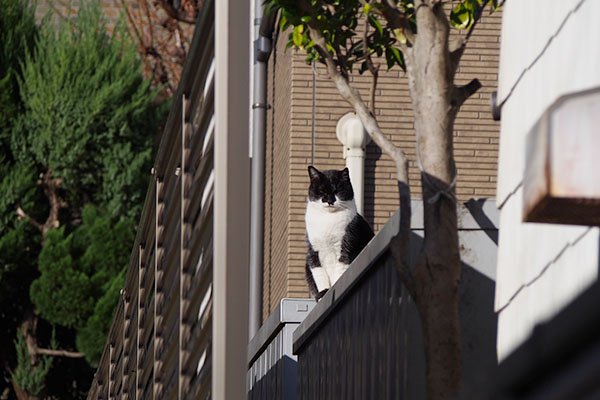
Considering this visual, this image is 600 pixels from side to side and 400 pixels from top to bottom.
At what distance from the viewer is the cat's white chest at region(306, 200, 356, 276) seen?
5797 mm

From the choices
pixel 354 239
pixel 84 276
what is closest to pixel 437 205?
pixel 354 239

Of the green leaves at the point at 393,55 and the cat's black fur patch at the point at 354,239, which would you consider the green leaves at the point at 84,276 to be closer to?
the cat's black fur patch at the point at 354,239

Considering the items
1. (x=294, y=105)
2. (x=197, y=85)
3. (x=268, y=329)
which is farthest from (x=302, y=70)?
(x=197, y=85)

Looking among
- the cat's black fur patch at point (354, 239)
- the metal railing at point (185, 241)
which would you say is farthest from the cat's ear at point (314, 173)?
the metal railing at point (185, 241)

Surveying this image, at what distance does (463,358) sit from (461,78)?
613cm

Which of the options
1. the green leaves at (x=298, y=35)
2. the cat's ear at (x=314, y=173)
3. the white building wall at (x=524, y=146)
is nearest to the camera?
the white building wall at (x=524, y=146)

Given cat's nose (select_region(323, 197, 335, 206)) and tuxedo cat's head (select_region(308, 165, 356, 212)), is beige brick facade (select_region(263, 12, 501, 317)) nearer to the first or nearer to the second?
tuxedo cat's head (select_region(308, 165, 356, 212))

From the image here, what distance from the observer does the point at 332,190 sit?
20.5ft

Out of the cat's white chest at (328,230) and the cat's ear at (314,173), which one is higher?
the cat's ear at (314,173)

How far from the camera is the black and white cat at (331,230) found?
19.0ft

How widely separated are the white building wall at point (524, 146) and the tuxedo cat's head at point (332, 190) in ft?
12.3

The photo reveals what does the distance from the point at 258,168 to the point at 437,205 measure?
8104 mm

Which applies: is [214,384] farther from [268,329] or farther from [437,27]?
[268,329]

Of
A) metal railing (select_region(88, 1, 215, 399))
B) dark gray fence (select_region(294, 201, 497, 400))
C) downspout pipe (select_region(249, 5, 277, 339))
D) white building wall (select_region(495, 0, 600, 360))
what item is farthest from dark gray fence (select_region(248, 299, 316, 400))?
downspout pipe (select_region(249, 5, 277, 339))
